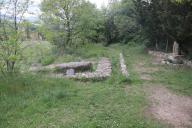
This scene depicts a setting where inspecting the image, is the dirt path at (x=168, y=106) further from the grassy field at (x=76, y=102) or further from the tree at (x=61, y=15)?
the tree at (x=61, y=15)

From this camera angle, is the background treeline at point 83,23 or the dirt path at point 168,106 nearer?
the dirt path at point 168,106

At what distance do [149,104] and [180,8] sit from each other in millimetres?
7045

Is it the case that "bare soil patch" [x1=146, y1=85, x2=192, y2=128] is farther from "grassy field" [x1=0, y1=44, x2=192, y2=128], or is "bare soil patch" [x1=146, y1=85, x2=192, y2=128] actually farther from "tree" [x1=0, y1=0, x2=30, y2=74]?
"tree" [x1=0, y1=0, x2=30, y2=74]

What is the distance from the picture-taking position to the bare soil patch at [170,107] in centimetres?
585

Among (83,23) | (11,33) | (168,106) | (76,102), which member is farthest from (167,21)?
(76,102)

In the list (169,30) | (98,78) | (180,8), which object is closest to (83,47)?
(169,30)

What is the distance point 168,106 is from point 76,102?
94.6 inches

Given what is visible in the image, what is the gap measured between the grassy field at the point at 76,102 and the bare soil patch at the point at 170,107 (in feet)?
0.92

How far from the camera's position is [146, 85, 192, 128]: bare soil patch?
5848 millimetres

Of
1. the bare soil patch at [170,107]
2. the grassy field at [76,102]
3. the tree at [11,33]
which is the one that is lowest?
the bare soil patch at [170,107]

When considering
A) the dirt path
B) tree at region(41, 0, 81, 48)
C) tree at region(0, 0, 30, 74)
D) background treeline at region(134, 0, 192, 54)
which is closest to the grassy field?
the dirt path

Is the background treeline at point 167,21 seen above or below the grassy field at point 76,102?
above

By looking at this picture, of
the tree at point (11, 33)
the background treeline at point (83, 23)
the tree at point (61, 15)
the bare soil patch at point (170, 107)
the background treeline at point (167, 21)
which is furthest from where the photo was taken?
the tree at point (61, 15)

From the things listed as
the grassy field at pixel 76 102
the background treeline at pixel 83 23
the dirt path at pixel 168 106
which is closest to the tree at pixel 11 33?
the grassy field at pixel 76 102
